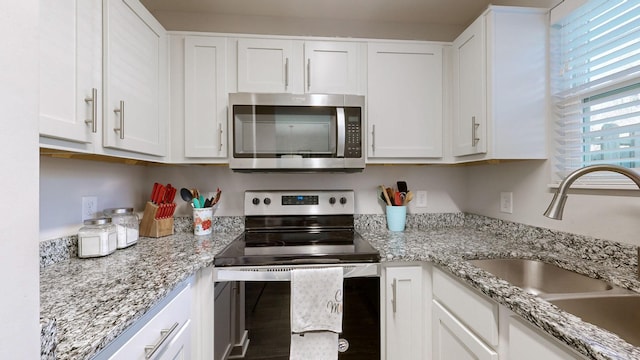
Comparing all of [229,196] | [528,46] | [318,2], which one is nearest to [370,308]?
[229,196]

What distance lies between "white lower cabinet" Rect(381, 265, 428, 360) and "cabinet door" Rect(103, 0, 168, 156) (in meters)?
1.31

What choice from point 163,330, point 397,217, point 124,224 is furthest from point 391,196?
point 124,224

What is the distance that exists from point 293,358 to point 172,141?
1.29 meters

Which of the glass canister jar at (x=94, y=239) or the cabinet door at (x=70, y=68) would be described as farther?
the glass canister jar at (x=94, y=239)

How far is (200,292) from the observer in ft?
3.92

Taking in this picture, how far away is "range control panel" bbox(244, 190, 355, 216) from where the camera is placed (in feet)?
5.92

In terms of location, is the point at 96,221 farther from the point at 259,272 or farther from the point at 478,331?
the point at 478,331

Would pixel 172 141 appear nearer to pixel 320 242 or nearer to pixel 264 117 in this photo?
pixel 264 117

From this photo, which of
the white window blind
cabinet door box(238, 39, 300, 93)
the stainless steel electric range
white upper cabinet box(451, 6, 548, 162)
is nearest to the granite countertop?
the stainless steel electric range

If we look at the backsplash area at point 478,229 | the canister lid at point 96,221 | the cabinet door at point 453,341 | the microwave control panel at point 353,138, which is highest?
the microwave control panel at point 353,138

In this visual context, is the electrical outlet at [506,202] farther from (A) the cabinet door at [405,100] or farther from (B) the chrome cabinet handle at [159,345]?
(B) the chrome cabinet handle at [159,345]

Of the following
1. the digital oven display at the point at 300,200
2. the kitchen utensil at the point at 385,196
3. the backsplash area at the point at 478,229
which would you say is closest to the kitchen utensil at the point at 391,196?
the kitchen utensil at the point at 385,196

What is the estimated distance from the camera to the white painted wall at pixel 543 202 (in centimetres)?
104

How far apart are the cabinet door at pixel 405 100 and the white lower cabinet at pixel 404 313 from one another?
696mm
